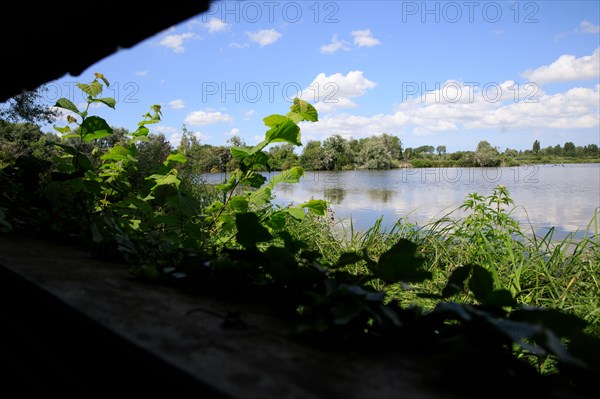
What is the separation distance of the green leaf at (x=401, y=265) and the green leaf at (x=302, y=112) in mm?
1310

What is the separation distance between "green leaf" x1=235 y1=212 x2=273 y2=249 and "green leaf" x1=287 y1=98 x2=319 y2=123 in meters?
1.12

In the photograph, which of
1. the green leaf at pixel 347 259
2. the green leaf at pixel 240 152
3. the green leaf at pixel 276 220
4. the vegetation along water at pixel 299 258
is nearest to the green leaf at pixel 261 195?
the vegetation along water at pixel 299 258

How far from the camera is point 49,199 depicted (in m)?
1.96

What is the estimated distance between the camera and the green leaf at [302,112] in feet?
6.66

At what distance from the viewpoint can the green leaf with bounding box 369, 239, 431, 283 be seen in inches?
32.0

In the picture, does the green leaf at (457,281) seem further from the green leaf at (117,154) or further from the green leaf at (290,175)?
the green leaf at (117,154)

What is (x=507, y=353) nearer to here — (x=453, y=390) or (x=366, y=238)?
(x=453, y=390)

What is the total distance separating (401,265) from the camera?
2.71ft

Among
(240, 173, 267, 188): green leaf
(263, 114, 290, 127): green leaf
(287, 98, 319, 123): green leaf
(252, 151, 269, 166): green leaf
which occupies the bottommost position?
(240, 173, 267, 188): green leaf

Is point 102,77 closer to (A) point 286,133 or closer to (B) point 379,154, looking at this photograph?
(A) point 286,133

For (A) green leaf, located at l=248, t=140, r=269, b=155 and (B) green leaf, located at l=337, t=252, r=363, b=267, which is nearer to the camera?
(B) green leaf, located at l=337, t=252, r=363, b=267

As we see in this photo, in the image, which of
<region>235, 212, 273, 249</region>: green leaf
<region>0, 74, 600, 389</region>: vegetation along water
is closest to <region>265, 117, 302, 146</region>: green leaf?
<region>0, 74, 600, 389</region>: vegetation along water

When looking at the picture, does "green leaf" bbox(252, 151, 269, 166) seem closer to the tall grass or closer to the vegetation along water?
the vegetation along water

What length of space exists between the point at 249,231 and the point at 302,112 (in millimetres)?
1142
